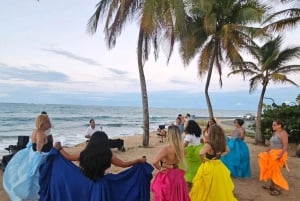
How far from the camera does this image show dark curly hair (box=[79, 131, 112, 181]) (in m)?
3.90

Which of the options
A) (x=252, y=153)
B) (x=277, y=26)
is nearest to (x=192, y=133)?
(x=252, y=153)

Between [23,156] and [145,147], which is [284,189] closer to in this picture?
[23,156]

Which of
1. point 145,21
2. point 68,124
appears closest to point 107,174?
point 145,21

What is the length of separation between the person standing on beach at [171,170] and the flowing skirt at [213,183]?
67 centimetres

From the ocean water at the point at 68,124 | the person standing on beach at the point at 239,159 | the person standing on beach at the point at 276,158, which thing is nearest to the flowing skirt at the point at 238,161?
the person standing on beach at the point at 239,159

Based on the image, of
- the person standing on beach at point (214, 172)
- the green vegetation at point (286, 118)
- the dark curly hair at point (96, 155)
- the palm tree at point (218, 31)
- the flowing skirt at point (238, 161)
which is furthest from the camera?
the palm tree at point (218, 31)

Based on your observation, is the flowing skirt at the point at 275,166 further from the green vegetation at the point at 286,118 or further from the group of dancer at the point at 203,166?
the green vegetation at the point at 286,118

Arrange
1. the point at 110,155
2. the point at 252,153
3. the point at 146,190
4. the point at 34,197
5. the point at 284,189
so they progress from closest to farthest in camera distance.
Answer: the point at 110,155 → the point at 146,190 → the point at 34,197 → the point at 284,189 → the point at 252,153

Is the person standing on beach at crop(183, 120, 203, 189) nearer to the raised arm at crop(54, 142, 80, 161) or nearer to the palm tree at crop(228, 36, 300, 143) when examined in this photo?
the raised arm at crop(54, 142, 80, 161)

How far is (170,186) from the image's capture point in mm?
4902

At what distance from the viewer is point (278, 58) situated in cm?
1677

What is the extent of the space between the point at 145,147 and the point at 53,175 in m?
11.1

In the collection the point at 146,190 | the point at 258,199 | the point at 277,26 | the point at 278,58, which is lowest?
the point at 258,199

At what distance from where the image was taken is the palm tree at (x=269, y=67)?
16.7 m
